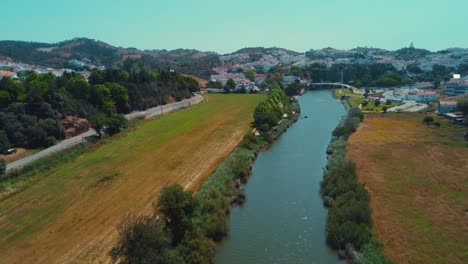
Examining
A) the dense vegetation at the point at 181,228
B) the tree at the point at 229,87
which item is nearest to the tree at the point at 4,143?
the dense vegetation at the point at 181,228

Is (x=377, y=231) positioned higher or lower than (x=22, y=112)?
lower

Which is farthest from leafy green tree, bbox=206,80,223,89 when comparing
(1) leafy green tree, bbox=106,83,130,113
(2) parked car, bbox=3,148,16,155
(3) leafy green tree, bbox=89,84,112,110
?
(2) parked car, bbox=3,148,16,155

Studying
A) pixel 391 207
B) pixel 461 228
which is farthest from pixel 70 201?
pixel 461 228

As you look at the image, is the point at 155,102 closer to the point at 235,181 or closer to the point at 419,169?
the point at 235,181

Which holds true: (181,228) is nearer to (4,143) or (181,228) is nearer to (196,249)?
(196,249)

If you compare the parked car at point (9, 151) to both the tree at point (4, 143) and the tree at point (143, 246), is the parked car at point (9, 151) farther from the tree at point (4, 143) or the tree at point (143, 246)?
the tree at point (143, 246)

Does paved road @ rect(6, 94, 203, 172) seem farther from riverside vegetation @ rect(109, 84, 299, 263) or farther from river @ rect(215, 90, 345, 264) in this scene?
river @ rect(215, 90, 345, 264)
